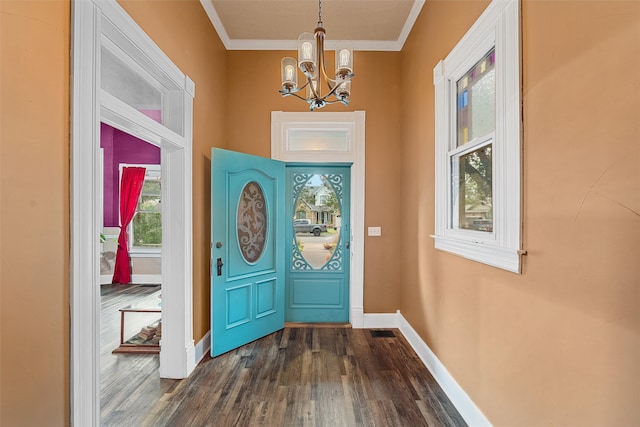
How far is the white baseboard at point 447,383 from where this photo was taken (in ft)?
5.81

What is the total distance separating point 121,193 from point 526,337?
6.28 metres

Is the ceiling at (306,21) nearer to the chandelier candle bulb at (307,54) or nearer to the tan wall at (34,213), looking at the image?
the chandelier candle bulb at (307,54)

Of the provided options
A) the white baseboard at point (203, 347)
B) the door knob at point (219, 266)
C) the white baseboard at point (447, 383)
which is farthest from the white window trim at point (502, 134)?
the white baseboard at point (203, 347)

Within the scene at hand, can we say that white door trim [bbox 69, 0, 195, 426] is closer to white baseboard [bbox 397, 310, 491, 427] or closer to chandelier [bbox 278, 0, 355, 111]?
chandelier [bbox 278, 0, 355, 111]

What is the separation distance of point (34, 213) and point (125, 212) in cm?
498

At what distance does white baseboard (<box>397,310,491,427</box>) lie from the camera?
1771 millimetres

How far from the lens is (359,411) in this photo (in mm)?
1977

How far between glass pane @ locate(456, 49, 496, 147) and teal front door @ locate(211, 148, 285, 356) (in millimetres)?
1965

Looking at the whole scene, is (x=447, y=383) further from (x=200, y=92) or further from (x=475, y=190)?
(x=200, y=92)

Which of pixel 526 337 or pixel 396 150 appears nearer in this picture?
pixel 526 337

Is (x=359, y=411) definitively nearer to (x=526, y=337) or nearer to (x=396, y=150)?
(x=526, y=337)

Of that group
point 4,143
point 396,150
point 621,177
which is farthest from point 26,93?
point 396,150

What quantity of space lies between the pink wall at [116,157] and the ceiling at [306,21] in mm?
3149

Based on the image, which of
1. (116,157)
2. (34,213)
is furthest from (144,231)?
(34,213)
